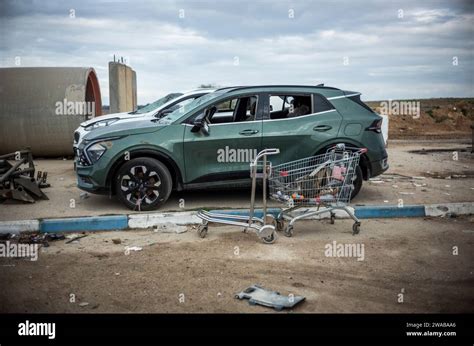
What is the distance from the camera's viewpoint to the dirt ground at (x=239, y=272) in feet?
16.1

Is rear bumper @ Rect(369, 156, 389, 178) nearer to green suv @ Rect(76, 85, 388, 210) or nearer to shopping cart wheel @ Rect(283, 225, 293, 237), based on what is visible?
green suv @ Rect(76, 85, 388, 210)

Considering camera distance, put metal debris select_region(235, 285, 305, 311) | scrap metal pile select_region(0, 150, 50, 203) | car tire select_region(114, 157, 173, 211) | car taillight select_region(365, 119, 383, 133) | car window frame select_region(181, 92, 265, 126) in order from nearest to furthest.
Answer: metal debris select_region(235, 285, 305, 311)
car tire select_region(114, 157, 173, 211)
car window frame select_region(181, 92, 265, 126)
car taillight select_region(365, 119, 383, 133)
scrap metal pile select_region(0, 150, 50, 203)

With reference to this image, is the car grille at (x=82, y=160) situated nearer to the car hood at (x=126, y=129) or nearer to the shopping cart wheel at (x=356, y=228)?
the car hood at (x=126, y=129)

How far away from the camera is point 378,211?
819 centimetres

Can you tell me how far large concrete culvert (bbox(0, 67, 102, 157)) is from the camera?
15508 mm

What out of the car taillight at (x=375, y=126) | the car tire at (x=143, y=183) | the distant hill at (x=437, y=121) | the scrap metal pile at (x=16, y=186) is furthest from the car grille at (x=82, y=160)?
the distant hill at (x=437, y=121)

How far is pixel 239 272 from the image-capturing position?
5.71 metres

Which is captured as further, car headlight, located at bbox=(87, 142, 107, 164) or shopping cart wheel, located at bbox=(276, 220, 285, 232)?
car headlight, located at bbox=(87, 142, 107, 164)

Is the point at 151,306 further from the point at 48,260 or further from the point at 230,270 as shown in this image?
the point at 48,260

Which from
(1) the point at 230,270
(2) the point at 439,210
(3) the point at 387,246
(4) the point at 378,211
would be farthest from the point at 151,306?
(2) the point at 439,210

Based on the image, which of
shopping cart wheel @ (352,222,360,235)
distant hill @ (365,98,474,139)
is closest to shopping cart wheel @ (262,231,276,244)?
shopping cart wheel @ (352,222,360,235)

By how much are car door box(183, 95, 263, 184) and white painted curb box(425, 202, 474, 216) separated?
2.73m
